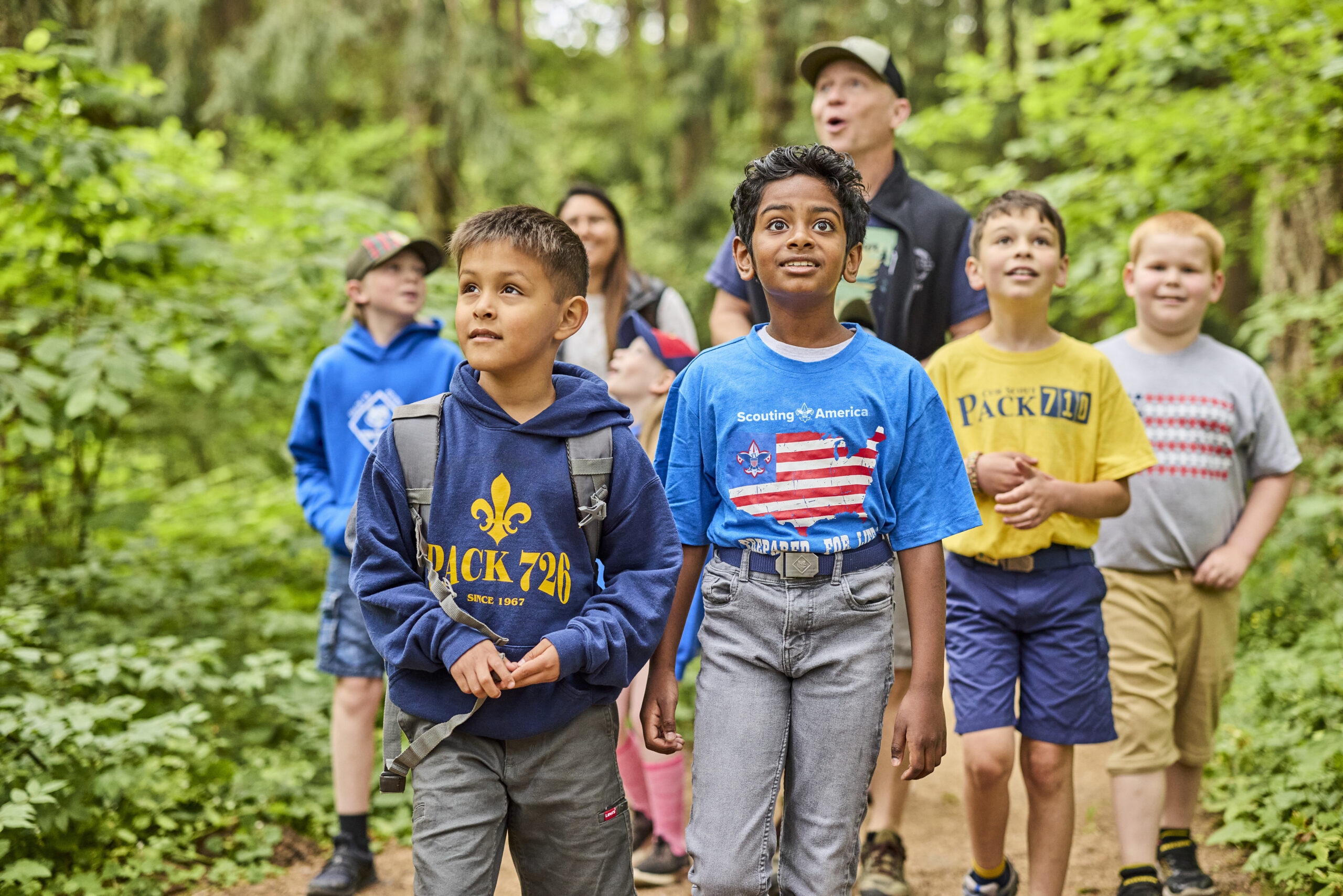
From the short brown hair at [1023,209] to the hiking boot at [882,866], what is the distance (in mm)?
2041

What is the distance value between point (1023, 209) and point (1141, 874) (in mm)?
2123

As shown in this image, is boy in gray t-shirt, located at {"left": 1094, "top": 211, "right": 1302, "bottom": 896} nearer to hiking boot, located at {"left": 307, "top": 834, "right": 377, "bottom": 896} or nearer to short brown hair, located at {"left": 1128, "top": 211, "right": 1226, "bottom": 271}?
short brown hair, located at {"left": 1128, "top": 211, "right": 1226, "bottom": 271}

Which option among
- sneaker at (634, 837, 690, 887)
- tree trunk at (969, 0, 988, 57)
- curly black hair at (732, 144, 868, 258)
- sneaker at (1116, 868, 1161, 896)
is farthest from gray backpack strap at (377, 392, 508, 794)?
tree trunk at (969, 0, 988, 57)

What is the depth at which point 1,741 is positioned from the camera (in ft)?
12.0

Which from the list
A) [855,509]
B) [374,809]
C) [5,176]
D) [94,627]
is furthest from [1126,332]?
[5,176]

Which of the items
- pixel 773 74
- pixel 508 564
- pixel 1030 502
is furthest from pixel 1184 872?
pixel 773 74

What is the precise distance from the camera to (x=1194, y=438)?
3535mm

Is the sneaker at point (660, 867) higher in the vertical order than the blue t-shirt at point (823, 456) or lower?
lower

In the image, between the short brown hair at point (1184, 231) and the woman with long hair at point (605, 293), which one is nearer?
the short brown hair at point (1184, 231)

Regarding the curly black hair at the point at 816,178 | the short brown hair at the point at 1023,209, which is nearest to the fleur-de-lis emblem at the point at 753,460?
the curly black hair at the point at 816,178

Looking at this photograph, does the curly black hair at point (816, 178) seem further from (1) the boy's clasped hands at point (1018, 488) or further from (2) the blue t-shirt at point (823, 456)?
(1) the boy's clasped hands at point (1018, 488)

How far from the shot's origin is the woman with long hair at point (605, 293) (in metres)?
4.03

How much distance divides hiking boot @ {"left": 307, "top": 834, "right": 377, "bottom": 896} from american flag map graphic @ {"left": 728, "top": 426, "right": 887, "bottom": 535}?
221 centimetres

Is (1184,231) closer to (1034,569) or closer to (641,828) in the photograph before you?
(1034,569)
